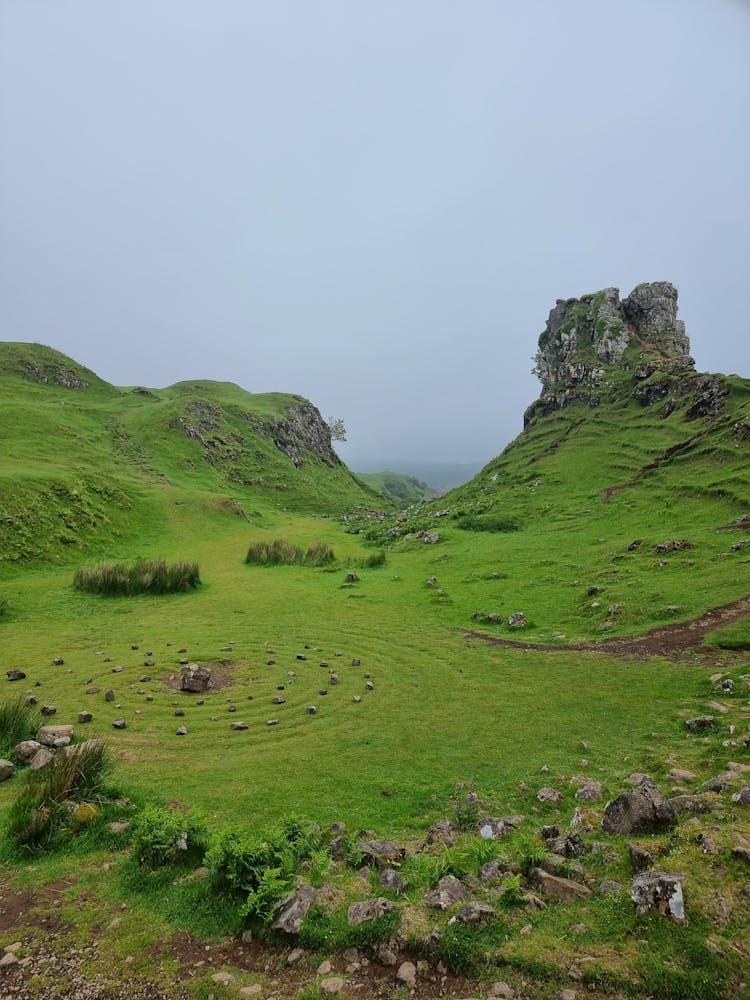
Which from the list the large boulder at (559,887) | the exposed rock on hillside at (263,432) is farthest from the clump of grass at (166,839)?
the exposed rock on hillside at (263,432)

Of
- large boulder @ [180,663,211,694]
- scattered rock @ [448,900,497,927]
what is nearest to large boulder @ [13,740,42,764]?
large boulder @ [180,663,211,694]

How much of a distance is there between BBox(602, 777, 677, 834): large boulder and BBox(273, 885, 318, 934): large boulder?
4409 millimetres

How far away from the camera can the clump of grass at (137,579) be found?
26.9 metres

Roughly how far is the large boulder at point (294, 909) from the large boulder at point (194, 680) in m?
9.91

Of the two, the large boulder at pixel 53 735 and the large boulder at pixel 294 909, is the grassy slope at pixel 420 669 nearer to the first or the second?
the large boulder at pixel 53 735

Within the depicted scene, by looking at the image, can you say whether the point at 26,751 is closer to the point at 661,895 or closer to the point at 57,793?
the point at 57,793

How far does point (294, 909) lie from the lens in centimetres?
612

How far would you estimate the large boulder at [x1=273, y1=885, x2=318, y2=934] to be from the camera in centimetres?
596

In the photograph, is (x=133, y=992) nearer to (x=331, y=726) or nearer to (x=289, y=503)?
(x=331, y=726)

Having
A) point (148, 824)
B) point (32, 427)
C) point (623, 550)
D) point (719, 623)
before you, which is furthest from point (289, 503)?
point (148, 824)

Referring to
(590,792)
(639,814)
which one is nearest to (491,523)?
(590,792)

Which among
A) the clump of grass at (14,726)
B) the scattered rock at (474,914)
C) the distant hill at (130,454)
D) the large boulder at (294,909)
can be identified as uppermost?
the distant hill at (130,454)

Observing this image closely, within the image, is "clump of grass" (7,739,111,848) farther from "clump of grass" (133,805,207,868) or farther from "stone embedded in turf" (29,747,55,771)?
"clump of grass" (133,805,207,868)

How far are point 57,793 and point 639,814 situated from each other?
9522 mm
